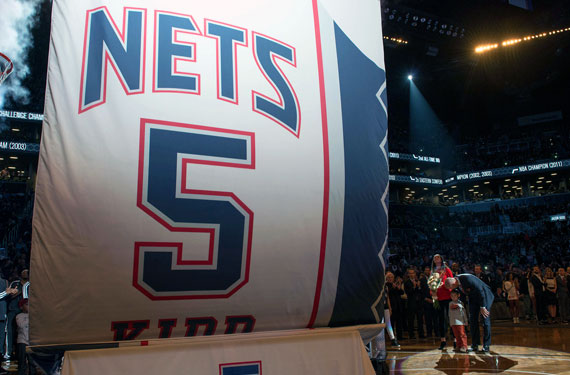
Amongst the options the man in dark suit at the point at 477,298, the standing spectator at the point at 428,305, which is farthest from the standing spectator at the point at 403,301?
the man in dark suit at the point at 477,298

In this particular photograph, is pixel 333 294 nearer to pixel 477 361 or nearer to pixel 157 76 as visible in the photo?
pixel 157 76

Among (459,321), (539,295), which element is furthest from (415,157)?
(459,321)

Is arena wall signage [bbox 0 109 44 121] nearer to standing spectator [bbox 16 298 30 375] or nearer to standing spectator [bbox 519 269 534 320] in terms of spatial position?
standing spectator [bbox 16 298 30 375]

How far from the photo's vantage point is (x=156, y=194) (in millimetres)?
2143

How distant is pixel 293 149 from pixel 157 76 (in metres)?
0.82

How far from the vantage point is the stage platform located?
18.6 ft

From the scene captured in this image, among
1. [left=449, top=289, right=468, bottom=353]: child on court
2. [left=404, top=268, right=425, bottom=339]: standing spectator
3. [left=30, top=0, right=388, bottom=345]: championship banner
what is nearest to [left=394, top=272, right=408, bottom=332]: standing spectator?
[left=404, top=268, right=425, bottom=339]: standing spectator

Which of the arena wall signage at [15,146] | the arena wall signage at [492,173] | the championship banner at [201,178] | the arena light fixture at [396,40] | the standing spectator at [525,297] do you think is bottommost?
the standing spectator at [525,297]

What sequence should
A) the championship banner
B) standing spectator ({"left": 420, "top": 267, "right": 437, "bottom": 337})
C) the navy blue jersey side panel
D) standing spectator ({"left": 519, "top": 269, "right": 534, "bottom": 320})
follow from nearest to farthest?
the championship banner < the navy blue jersey side panel < standing spectator ({"left": 420, "top": 267, "right": 437, "bottom": 337}) < standing spectator ({"left": 519, "top": 269, "right": 534, "bottom": 320})

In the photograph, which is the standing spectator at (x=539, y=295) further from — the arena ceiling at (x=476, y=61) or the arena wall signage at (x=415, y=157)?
the arena wall signage at (x=415, y=157)

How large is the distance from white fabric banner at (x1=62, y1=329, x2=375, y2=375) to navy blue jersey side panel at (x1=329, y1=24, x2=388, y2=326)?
16 centimetres

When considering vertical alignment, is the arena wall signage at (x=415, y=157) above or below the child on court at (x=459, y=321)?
above

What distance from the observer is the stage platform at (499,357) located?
567cm

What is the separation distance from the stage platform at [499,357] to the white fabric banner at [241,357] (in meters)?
3.68
